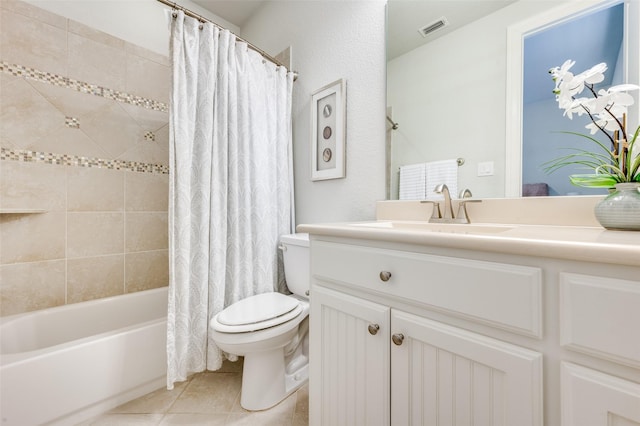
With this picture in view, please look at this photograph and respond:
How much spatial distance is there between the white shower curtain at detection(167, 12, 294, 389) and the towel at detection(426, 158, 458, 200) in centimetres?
91

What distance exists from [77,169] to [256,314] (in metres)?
1.42

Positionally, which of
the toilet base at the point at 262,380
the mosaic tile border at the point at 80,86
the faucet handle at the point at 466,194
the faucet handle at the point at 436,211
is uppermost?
the mosaic tile border at the point at 80,86

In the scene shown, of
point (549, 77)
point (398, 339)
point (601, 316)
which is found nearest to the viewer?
point (601, 316)

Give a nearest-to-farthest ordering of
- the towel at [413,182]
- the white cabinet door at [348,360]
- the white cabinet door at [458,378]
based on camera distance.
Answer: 1. the white cabinet door at [458,378]
2. the white cabinet door at [348,360]
3. the towel at [413,182]

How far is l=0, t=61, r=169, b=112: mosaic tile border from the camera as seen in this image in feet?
4.58

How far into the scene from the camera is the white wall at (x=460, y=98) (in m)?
1.02

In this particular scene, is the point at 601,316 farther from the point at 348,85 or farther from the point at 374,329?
the point at 348,85

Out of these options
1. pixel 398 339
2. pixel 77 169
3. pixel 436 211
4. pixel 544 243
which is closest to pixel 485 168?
pixel 436 211

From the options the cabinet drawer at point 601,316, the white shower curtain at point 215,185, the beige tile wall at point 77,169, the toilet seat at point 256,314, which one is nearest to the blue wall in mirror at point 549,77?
the cabinet drawer at point 601,316

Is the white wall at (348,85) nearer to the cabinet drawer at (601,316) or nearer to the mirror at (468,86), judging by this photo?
the mirror at (468,86)

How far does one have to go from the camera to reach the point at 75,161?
5.16ft

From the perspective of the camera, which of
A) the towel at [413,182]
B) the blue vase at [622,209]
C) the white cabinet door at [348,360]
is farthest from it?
the towel at [413,182]

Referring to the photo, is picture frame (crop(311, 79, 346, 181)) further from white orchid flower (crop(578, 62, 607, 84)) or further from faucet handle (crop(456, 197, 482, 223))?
white orchid flower (crop(578, 62, 607, 84))

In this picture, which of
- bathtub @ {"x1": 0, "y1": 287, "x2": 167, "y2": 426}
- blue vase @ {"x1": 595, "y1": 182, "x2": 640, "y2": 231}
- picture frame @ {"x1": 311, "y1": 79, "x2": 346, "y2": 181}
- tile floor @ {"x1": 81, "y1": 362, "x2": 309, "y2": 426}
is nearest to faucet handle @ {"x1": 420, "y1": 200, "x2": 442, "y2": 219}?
blue vase @ {"x1": 595, "y1": 182, "x2": 640, "y2": 231}
